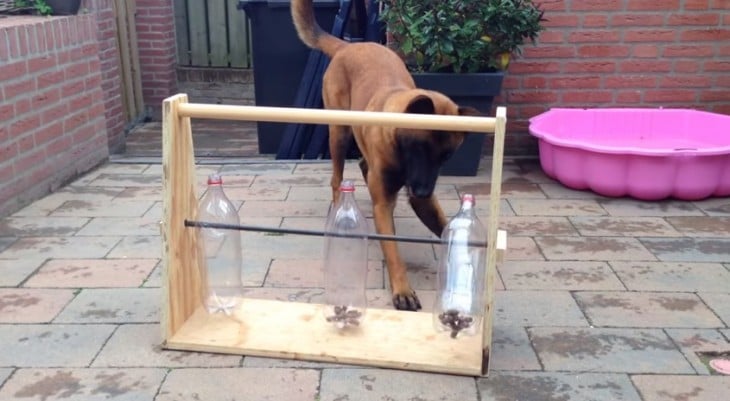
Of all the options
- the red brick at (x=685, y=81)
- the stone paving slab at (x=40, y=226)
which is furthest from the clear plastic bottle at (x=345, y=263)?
the red brick at (x=685, y=81)

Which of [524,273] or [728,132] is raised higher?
[728,132]

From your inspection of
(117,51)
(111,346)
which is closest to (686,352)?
(111,346)

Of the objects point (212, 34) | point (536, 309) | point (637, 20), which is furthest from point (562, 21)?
point (212, 34)

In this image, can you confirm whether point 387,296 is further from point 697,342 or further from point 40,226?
point 40,226

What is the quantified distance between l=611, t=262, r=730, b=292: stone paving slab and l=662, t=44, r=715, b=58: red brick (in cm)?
215

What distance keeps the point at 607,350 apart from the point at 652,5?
3116mm

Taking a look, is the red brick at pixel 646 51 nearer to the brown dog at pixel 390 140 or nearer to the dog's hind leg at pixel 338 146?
the brown dog at pixel 390 140

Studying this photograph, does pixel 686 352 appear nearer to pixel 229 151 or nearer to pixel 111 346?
pixel 111 346

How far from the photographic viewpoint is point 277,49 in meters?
5.56

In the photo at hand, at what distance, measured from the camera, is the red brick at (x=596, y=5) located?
493 centimetres

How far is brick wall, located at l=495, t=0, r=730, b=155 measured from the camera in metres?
4.93

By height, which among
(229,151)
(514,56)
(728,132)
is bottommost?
(229,151)

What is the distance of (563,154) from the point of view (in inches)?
171

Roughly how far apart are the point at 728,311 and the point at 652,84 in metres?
2.55
